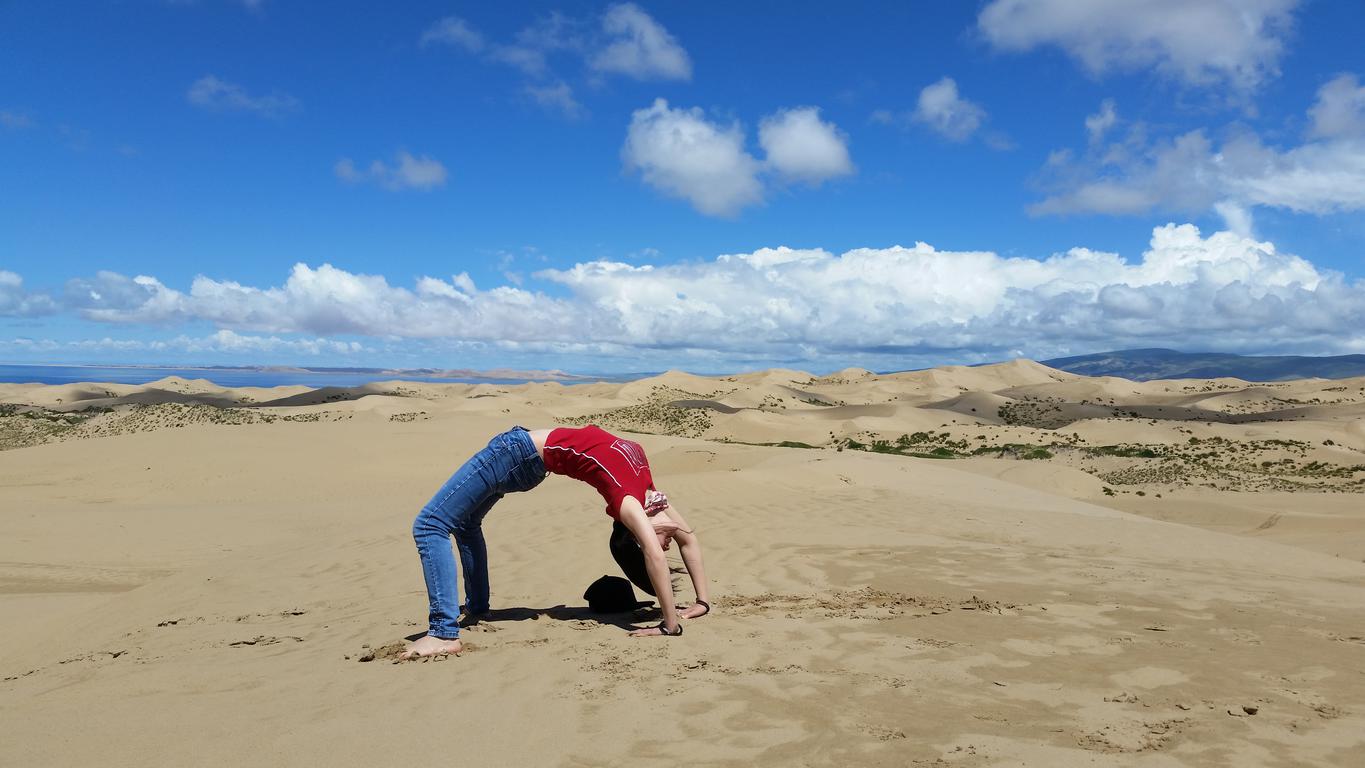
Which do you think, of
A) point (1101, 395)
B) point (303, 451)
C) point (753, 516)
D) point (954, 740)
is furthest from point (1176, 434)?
point (954, 740)

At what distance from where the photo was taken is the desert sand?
3244 millimetres

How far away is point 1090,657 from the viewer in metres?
4.36

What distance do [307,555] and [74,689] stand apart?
540 centimetres

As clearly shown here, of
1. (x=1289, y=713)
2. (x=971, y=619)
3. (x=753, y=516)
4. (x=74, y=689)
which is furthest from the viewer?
(x=753, y=516)

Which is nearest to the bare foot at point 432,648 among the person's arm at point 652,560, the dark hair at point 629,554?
the person's arm at point 652,560

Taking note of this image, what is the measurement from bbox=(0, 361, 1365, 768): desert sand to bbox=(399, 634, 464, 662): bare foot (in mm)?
116

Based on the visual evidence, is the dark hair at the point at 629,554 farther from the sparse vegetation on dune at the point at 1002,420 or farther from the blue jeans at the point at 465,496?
the sparse vegetation on dune at the point at 1002,420

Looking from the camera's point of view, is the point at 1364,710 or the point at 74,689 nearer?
the point at 1364,710

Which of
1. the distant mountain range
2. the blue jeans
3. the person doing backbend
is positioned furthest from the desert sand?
the distant mountain range

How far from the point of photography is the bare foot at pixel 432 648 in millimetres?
4543

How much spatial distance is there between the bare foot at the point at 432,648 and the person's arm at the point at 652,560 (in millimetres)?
1037

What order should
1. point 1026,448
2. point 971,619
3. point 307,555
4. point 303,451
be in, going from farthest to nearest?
point 1026,448, point 303,451, point 307,555, point 971,619

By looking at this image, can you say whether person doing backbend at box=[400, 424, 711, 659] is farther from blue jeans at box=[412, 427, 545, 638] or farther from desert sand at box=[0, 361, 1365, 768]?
desert sand at box=[0, 361, 1365, 768]

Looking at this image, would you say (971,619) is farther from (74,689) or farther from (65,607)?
(65,607)
